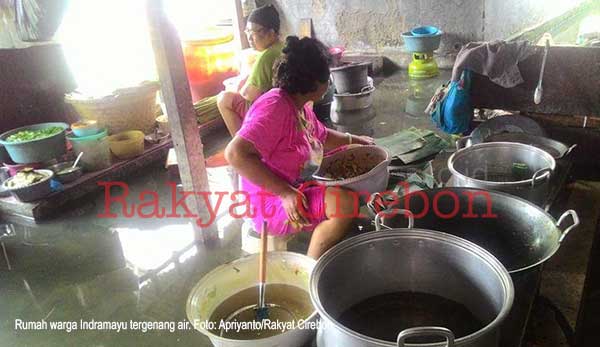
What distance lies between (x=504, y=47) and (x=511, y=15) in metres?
4.09

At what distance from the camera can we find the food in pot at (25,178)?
3.81 metres

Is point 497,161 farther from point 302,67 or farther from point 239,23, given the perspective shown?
point 239,23

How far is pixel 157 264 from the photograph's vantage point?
3025mm

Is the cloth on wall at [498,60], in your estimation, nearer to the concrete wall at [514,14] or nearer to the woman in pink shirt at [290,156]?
the woman in pink shirt at [290,156]

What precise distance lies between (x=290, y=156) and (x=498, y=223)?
1118 millimetres

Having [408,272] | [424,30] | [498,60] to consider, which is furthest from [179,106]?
[424,30]

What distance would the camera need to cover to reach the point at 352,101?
209 inches

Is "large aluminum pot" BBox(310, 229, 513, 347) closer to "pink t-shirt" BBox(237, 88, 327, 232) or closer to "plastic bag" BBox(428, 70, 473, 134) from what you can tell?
"pink t-shirt" BBox(237, 88, 327, 232)

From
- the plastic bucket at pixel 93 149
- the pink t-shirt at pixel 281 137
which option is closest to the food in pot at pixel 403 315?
the pink t-shirt at pixel 281 137

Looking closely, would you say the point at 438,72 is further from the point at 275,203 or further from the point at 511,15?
the point at 275,203

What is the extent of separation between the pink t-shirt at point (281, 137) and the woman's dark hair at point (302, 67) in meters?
0.08

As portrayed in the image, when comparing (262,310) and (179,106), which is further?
(179,106)

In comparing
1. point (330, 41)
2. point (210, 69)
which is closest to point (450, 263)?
point (210, 69)

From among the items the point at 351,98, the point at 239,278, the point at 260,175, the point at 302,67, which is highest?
the point at 302,67
